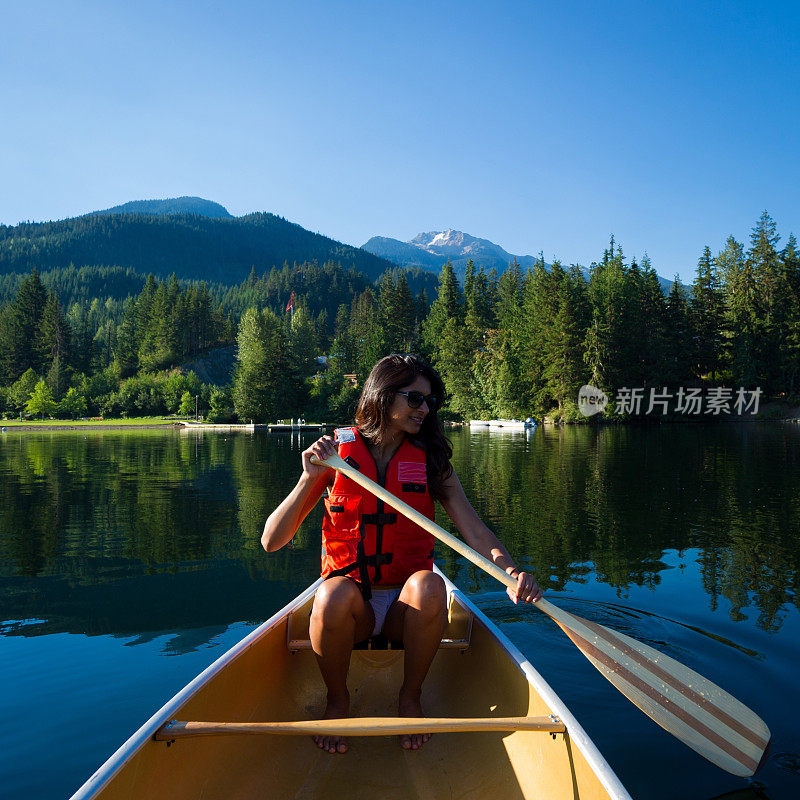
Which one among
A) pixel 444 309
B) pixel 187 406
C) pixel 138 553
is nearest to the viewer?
pixel 138 553

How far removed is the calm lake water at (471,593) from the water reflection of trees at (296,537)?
4 centimetres

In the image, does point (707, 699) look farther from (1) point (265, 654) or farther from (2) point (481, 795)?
(1) point (265, 654)

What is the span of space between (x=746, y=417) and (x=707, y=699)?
53746 millimetres

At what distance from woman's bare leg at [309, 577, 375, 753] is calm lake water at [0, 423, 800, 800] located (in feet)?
4.70

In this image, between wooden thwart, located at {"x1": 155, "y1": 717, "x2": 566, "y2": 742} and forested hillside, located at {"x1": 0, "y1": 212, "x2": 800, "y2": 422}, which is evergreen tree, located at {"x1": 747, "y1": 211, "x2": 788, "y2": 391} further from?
wooden thwart, located at {"x1": 155, "y1": 717, "x2": 566, "y2": 742}

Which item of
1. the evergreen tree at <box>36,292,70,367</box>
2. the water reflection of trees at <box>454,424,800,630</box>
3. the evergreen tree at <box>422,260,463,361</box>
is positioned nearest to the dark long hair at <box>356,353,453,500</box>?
the water reflection of trees at <box>454,424,800,630</box>

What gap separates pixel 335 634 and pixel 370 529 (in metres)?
0.52

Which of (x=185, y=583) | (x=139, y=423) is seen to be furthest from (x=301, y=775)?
(x=139, y=423)

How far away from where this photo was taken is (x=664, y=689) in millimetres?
3146

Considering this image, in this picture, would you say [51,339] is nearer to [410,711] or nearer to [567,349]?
[567,349]

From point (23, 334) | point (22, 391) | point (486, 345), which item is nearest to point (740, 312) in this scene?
point (486, 345)

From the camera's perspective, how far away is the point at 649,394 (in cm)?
5119

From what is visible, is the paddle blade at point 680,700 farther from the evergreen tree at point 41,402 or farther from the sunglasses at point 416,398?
the evergreen tree at point 41,402

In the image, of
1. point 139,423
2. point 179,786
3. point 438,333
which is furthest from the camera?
point 438,333
